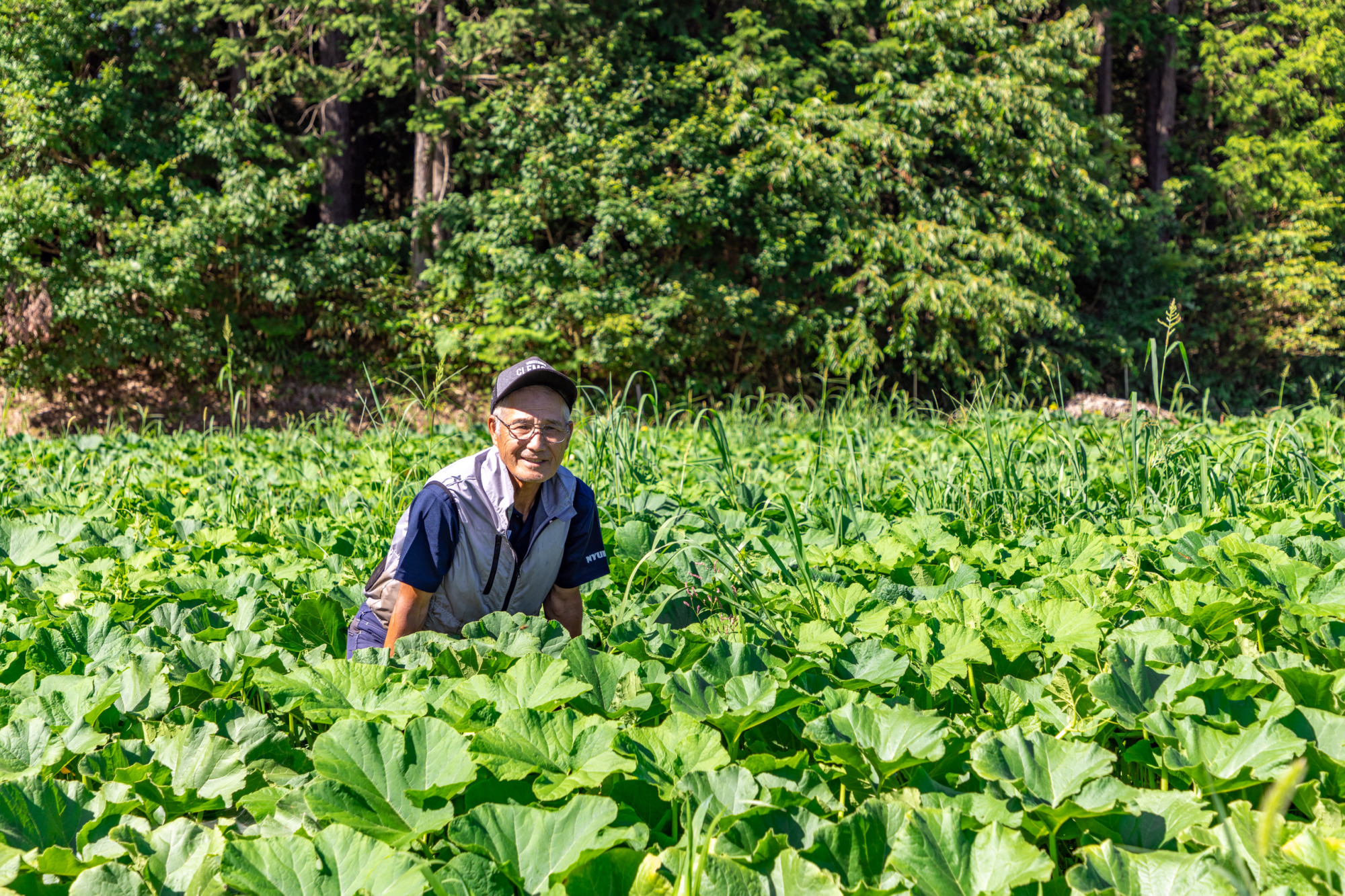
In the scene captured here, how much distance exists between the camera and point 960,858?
3.91ft

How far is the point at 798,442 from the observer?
695 centimetres

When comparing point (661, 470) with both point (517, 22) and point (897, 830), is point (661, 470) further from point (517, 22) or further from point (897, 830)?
point (517, 22)

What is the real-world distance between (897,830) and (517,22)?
1362 centimetres

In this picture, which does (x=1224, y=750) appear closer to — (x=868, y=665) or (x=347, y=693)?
(x=868, y=665)

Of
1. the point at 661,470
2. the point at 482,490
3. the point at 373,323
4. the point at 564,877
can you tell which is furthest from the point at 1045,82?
the point at 564,877

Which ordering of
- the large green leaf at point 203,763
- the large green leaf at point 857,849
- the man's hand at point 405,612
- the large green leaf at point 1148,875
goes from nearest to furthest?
the large green leaf at point 1148,875, the large green leaf at point 857,849, the large green leaf at point 203,763, the man's hand at point 405,612

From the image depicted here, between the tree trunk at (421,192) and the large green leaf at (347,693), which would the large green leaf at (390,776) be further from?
the tree trunk at (421,192)

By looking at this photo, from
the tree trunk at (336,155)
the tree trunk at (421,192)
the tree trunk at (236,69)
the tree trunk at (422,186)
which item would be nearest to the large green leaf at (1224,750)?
the tree trunk at (421,192)

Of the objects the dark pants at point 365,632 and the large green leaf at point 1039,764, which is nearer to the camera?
the large green leaf at point 1039,764

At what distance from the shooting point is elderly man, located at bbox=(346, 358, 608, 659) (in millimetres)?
2377

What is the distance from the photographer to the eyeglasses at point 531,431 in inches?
95.7

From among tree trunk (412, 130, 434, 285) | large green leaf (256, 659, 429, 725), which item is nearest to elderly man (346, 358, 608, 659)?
large green leaf (256, 659, 429, 725)

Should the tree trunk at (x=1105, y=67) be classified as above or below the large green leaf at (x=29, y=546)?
above

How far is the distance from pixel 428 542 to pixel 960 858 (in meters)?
1.54
